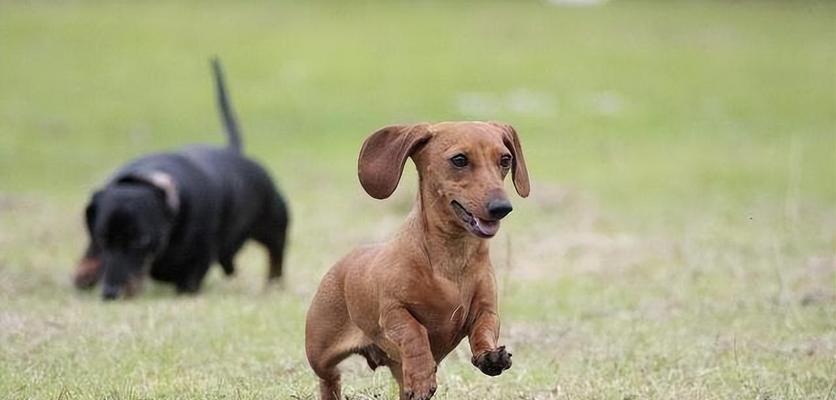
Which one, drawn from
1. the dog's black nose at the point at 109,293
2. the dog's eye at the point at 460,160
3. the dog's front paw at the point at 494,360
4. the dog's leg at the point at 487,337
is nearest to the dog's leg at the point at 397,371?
the dog's leg at the point at 487,337

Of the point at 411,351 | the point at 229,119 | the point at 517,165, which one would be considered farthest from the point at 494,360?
the point at 229,119

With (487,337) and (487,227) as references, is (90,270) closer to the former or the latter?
(487,337)

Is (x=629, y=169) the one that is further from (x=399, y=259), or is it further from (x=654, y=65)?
(x=399, y=259)

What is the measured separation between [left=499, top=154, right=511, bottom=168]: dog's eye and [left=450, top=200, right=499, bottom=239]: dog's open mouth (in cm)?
23

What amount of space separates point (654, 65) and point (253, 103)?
7.77 m

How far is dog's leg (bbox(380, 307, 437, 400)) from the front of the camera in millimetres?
5250

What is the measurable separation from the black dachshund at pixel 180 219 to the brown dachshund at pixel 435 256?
5.30 metres

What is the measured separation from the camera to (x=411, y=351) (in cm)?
532

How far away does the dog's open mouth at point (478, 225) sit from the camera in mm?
5279

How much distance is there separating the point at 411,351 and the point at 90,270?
6.41 metres

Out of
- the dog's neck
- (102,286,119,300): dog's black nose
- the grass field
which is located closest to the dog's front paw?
the dog's neck

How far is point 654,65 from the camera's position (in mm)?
28516

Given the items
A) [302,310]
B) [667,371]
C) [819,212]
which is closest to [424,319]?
[667,371]

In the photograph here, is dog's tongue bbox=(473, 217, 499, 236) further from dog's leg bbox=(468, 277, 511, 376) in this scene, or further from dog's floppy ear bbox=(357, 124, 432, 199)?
dog's floppy ear bbox=(357, 124, 432, 199)
